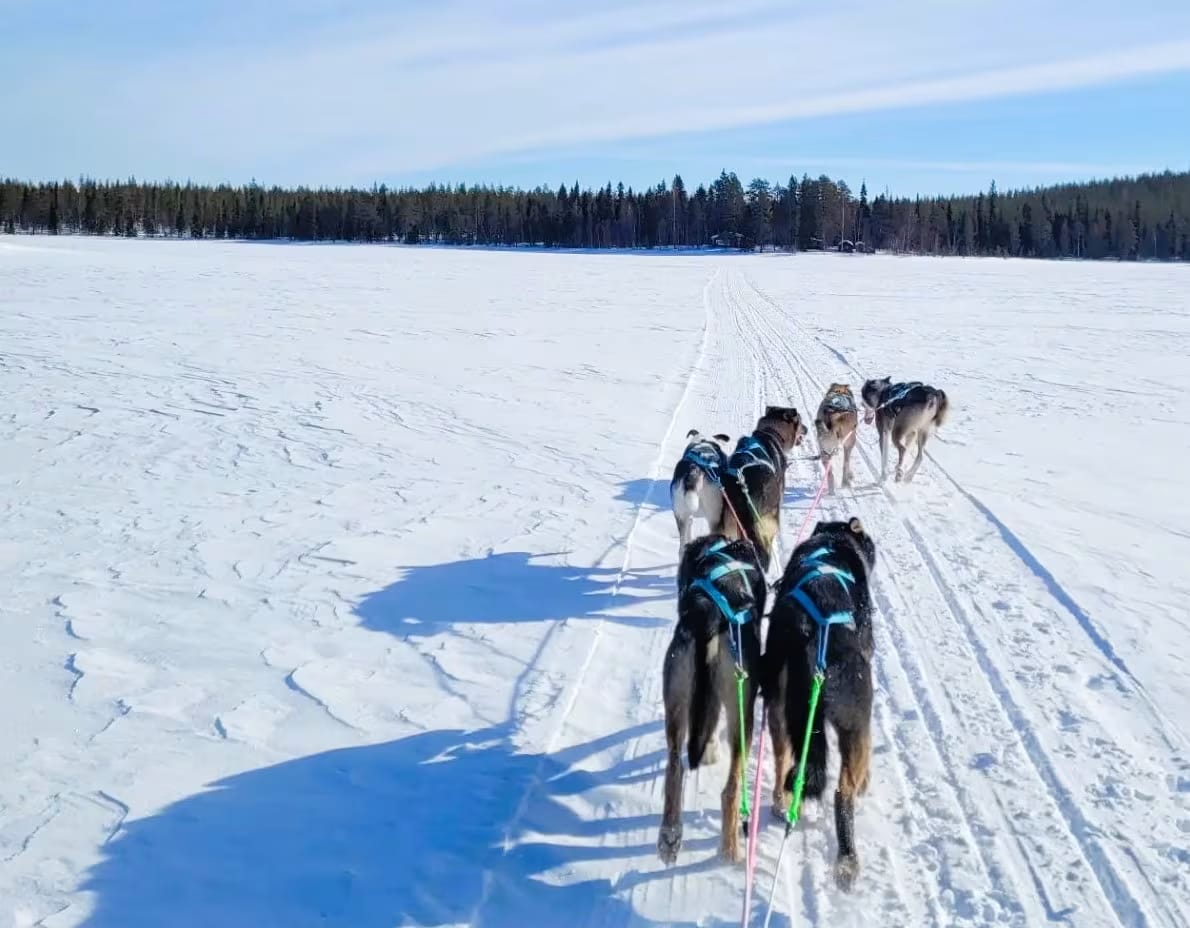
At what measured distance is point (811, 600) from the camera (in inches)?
144

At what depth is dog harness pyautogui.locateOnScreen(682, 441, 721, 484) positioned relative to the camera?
21.0 feet

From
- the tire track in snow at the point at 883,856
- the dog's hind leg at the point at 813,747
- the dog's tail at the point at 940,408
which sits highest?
the dog's tail at the point at 940,408

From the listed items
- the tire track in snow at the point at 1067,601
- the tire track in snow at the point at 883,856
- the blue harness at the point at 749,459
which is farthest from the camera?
the blue harness at the point at 749,459

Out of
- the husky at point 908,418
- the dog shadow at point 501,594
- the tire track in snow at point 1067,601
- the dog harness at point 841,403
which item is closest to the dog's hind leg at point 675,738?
the dog shadow at point 501,594

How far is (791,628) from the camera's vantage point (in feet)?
11.9

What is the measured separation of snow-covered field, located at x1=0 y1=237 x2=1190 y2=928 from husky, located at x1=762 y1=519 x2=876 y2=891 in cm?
26

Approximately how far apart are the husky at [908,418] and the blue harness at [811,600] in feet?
19.3

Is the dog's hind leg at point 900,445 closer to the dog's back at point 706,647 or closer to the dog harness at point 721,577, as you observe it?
the dog harness at point 721,577

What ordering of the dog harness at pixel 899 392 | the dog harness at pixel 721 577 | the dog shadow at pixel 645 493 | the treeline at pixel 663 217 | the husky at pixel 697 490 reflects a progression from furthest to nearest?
the treeline at pixel 663 217
the dog harness at pixel 899 392
the dog shadow at pixel 645 493
the husky at pixel 697 490
the dog harness at pixel 721 577

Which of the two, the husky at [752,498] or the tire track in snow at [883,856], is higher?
the husky at [752,498]

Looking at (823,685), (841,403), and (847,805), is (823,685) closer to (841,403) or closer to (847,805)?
(847,805)

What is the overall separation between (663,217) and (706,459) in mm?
110417

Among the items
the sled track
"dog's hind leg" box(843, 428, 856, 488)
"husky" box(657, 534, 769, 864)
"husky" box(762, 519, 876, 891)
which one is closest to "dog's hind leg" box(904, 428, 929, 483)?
"dog's hind leg" box(843, 428, 856, 488)

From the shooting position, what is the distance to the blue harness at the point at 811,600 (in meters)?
3.52
